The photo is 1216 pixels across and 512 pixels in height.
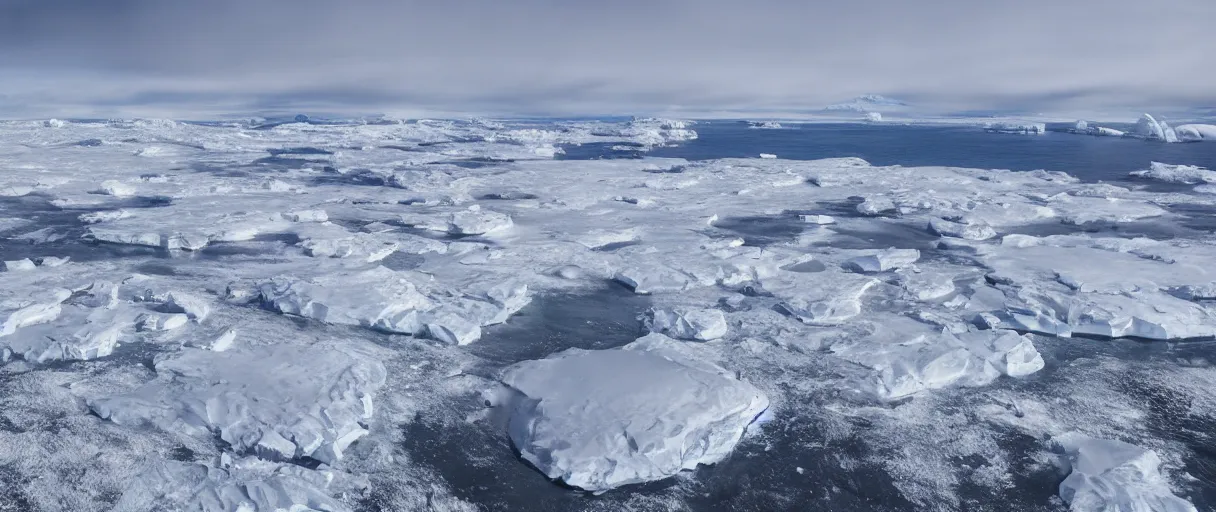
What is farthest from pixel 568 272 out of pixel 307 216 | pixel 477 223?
pixel 307 216

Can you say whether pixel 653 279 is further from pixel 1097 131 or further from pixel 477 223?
pixel 1097 131

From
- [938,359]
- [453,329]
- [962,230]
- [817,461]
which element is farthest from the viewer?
[962,230]

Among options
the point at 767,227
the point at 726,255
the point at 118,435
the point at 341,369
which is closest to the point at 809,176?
the point at 767,227

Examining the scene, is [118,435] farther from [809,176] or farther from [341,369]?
[809,176]

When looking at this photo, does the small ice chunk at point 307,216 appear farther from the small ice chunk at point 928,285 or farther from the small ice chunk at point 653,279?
the small ice chunk at point 928,285

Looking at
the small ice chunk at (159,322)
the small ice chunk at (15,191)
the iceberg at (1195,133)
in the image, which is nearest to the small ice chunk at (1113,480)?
the small ice chunk at (159,322)
